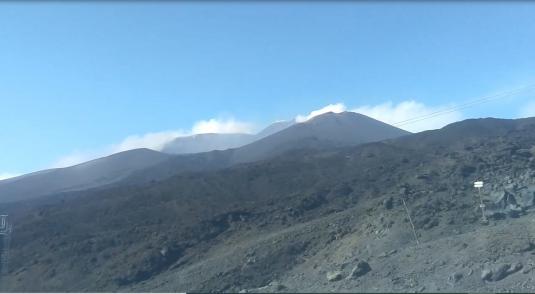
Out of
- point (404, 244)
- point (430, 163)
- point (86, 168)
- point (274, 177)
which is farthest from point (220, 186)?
point (86, 168)

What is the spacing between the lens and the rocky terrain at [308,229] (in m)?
23.1

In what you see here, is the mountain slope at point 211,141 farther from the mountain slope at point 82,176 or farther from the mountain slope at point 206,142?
the mountain slope at point 82,176

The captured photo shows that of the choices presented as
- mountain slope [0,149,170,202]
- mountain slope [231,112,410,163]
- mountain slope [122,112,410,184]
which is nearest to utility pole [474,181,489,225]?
mountain slope [122,112,410,184]

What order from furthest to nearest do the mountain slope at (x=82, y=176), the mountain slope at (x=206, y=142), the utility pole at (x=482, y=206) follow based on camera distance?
the mountain slope at (x=206, y=142), the mountain slope at (x=82, y=176), the utility pole at (x=482, y=206)

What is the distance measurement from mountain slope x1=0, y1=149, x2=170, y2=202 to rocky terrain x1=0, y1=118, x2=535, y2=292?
20.1 m

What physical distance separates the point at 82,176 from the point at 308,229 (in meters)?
49.7

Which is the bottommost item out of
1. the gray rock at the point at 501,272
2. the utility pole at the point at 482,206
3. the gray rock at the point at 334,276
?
the gray rock at the point at 501,272

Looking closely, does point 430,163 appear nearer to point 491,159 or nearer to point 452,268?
point 491,159

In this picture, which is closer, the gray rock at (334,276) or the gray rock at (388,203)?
the gray rock at (334,276)

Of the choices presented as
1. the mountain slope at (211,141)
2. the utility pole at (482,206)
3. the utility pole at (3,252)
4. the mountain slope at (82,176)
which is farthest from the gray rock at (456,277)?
the mountain slope at (211,141)

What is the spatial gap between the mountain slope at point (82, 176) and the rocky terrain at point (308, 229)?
20.1 metres

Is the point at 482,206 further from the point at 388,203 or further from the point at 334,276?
the point at 334,276

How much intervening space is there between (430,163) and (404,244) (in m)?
13.7

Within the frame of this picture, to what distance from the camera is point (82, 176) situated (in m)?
74.6
